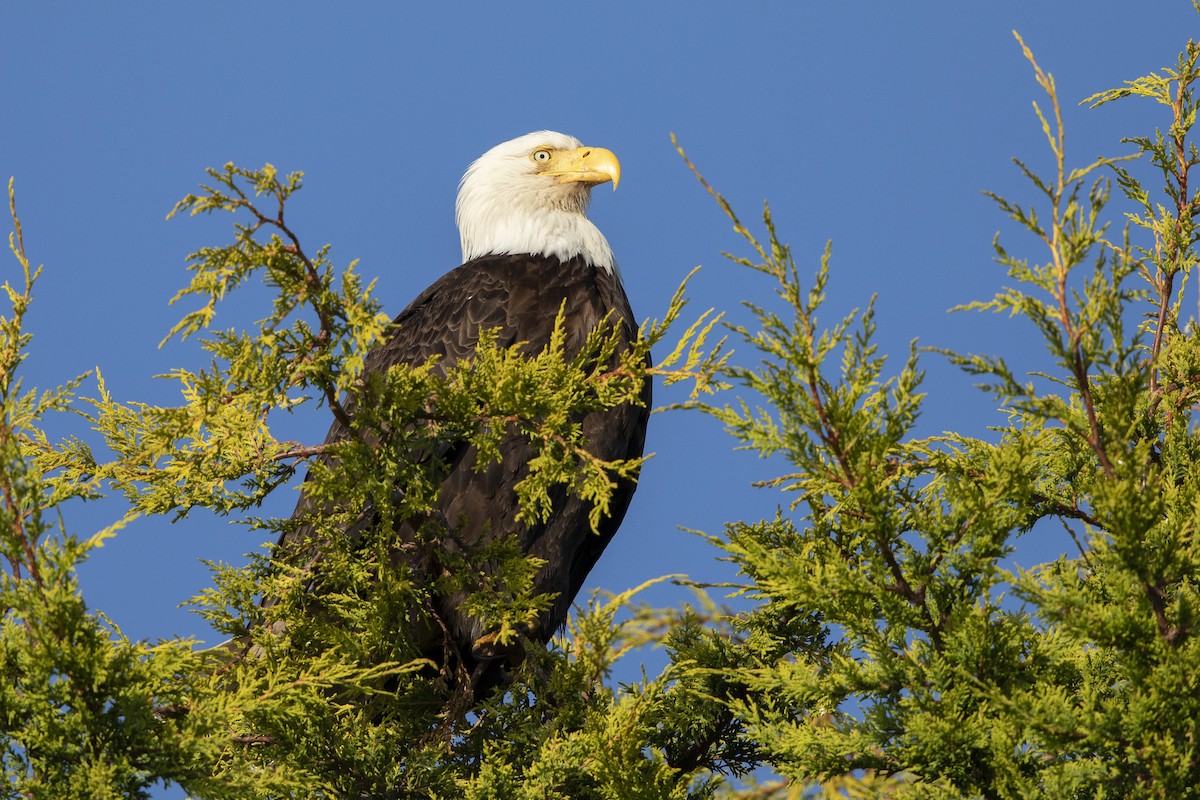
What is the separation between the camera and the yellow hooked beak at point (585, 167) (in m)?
6.52

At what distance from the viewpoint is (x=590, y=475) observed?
2.97 metres

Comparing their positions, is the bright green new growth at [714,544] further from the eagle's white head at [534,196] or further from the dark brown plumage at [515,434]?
the eagle's white head at [534,196]

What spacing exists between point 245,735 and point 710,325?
1.85 m

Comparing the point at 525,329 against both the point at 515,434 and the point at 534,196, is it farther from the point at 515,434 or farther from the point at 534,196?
the point at 534,196

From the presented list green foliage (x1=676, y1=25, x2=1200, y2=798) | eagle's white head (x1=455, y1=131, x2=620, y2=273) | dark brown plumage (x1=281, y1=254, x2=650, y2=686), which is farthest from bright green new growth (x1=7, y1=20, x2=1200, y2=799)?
eagle's white head (x1=455, y1=131, x2=620, y2=273)

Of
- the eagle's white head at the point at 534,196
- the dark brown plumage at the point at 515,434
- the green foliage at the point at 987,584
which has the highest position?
the eagle's white head at the point at 534,196

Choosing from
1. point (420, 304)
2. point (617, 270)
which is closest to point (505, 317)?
point (420, 304)

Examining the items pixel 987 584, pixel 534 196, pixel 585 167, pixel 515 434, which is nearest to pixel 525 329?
pixel 515 434

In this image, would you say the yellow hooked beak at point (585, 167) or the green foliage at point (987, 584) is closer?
the green foliage at point (987, 584)

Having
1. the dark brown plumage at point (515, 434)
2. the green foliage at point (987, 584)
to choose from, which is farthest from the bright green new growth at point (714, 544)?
the dark brown plumage at point (515, 434)

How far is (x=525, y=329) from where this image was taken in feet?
17.1

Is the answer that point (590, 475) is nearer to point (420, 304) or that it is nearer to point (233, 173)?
point (233, 173)

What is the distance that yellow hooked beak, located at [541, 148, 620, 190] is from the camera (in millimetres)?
6520

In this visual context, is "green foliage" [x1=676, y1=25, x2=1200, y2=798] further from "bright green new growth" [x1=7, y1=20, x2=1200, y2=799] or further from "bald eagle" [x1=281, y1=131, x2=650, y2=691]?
"bald eagle" [x1=281, y1=131, x2=650, y2=691]
